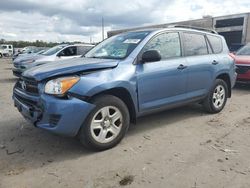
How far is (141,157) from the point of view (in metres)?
3.78

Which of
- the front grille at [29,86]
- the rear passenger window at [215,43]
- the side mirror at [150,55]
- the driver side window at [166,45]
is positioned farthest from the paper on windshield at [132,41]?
the rear passenger window at [215,43]

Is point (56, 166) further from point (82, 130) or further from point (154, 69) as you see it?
point (154, 69)

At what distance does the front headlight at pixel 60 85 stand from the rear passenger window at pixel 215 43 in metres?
3.39

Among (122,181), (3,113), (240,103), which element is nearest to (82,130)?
(122,181)

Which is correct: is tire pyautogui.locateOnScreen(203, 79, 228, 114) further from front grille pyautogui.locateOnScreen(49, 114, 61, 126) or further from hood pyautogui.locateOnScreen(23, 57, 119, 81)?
front grille pyautogui.locateOnScreen(49, 114, 61, 126)

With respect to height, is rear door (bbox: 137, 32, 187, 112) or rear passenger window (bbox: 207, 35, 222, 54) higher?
rear passenger window (bbox: 207, 35, 222, 54)

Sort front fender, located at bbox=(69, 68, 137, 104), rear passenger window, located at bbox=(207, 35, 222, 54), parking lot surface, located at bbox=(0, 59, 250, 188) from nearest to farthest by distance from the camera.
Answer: parking lot surface, located at bbox=(0, 59, 250, 188)
front fender, located at bbox=(69, 68, 137, 104)
rear passenger window, located at bbox=(207, 35, 222, 54)

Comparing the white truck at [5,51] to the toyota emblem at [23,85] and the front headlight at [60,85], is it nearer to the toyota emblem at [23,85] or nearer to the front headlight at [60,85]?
the toyota emblem at [23,85]

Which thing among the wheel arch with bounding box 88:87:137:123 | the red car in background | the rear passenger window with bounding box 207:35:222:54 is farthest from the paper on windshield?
the red car in background

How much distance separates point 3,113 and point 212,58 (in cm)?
444

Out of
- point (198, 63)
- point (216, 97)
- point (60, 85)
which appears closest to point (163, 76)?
point (198, 63)

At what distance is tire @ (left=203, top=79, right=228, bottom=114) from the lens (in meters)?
5.88

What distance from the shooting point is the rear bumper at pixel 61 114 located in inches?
141

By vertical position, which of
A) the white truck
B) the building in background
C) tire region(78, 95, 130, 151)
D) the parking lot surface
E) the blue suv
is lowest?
the parking lot surface
